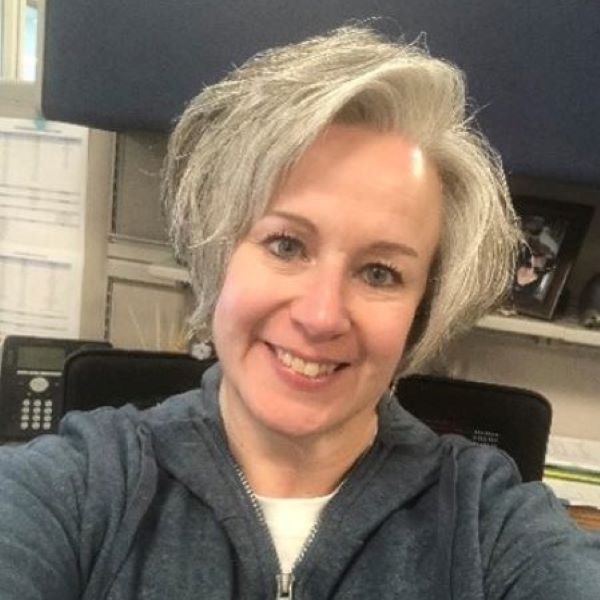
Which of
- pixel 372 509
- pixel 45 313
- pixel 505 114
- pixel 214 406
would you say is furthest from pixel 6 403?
pixel 505 114

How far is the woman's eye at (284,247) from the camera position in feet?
2.82

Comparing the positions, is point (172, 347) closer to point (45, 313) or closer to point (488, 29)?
point (45, 313)

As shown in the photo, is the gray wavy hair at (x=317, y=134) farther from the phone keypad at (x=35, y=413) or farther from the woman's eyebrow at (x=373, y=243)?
the phone keypad at (x=35, y=413)

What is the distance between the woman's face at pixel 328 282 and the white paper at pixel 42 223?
0.89 meters

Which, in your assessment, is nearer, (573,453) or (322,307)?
(322,307)

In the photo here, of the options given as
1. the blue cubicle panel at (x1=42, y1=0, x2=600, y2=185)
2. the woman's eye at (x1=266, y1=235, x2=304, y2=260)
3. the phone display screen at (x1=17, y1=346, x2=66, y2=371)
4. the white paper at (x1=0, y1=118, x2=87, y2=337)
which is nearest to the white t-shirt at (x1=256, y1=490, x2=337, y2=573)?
the woman's eye at (x1=266, y1=235, x2=304, y2=260)

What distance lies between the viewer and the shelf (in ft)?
4.76

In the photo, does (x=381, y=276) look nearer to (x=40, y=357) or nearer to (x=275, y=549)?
(x=275, y=549)

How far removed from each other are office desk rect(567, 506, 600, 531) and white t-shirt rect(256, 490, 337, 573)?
653 mm

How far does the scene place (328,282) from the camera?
2.76 ft

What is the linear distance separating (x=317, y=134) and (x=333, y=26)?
48 cm

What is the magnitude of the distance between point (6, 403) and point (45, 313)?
31 centimetres

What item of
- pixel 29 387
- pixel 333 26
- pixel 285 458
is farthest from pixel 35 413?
pixel 333 26

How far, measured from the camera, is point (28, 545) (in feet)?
2.51
